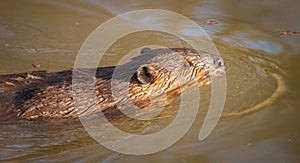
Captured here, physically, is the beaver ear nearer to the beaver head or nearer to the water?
the beaver head

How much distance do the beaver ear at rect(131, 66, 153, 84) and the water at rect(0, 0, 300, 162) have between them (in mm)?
405

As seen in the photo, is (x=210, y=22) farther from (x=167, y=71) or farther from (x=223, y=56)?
(x=167, y=71)

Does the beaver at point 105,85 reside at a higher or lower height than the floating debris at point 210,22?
lower

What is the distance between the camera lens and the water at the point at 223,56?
3980 millimetres

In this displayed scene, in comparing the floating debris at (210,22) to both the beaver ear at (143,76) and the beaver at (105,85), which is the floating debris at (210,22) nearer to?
the beaver at (105,85)

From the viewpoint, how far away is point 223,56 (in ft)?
18.9

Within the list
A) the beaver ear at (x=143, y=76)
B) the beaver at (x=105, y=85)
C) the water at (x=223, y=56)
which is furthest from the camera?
the beaver ear at (x=143, y=76)

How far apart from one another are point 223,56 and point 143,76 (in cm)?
163

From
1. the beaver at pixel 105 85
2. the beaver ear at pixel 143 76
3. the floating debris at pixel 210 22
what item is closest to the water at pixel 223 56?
the floating debris at pixel 210 22

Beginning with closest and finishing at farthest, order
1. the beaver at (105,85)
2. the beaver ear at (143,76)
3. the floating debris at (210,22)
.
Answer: the beaver at (105,85) < the beaver ear at (143,76) < the floating debris at (210,22)

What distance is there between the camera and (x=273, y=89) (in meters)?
5.01

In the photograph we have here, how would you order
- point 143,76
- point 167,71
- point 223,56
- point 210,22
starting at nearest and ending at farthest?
1. point 143,76
2. point 167,71
3. point 223,56
4. point 210,22

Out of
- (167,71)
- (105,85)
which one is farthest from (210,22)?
(105,85)

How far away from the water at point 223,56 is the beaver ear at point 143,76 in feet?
1.33
